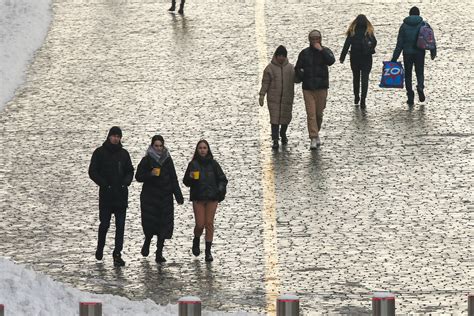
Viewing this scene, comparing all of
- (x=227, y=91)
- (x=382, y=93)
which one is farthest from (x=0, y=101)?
(x=382, y=93)

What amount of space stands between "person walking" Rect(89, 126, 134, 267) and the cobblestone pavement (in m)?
0.47

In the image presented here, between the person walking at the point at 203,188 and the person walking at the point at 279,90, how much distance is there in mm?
5121

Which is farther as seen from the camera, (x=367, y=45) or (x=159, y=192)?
(x=367, y=45)

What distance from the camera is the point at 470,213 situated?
20719 millimetres

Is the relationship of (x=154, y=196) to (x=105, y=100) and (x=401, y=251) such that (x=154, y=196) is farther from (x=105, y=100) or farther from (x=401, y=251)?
(x=105, y=100)

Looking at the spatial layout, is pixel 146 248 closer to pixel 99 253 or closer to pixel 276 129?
pixel 99 253

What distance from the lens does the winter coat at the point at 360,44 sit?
87.2ft

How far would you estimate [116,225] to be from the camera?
63.1 feet

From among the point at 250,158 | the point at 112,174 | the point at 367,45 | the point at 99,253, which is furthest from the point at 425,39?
the point at 99,253

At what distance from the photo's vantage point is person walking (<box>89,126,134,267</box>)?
1925 cm

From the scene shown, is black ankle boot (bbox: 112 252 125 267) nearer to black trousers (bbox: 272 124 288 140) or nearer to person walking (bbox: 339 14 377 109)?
black trousers (bbox: 272 124 288 140)

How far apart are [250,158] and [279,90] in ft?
4.08

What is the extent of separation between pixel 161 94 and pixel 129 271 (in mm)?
9963

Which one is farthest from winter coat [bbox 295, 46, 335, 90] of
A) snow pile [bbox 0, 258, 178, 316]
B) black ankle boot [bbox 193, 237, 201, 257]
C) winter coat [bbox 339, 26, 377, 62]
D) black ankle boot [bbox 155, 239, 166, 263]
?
snow pile [bbox 0, 258, 178, 316]
